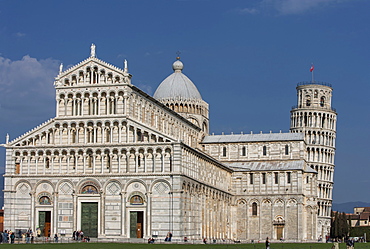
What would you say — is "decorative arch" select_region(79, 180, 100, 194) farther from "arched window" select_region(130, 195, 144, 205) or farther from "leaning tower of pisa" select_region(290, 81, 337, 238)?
"leaning tower of pisa" select_region(290, 81, 337, 238)

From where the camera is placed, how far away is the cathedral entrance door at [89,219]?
7119 cm

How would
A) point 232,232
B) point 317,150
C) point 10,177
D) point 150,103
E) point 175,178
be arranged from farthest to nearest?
point 317,150
point 232,232
point 150,103
point 10,177
point 175,178

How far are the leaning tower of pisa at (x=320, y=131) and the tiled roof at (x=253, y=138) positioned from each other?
57.6ft

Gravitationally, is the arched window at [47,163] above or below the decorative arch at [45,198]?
above

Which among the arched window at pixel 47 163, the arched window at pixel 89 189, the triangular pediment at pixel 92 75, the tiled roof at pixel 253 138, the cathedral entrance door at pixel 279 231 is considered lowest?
the cathedral entrance door at pixel 279 231

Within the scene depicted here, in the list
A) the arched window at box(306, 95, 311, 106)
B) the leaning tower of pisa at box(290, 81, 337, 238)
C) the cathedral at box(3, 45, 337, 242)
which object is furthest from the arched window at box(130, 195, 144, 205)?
the arched window at box(306, 95, 311, 106)

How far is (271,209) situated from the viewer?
9281 centimetres

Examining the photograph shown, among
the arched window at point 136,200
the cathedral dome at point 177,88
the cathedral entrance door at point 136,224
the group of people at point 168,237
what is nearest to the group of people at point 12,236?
the cathedral entrance door at point 136,224

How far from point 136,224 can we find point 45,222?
9.63 m

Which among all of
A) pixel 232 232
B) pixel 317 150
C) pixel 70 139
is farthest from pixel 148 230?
pixel 317 150

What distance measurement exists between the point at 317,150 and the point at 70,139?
5376cm

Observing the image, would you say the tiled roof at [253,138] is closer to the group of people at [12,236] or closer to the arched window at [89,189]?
the arched window at [89,189]

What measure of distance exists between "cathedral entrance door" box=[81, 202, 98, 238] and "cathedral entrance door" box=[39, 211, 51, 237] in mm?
3766

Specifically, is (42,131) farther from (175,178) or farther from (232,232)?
(232,232)
